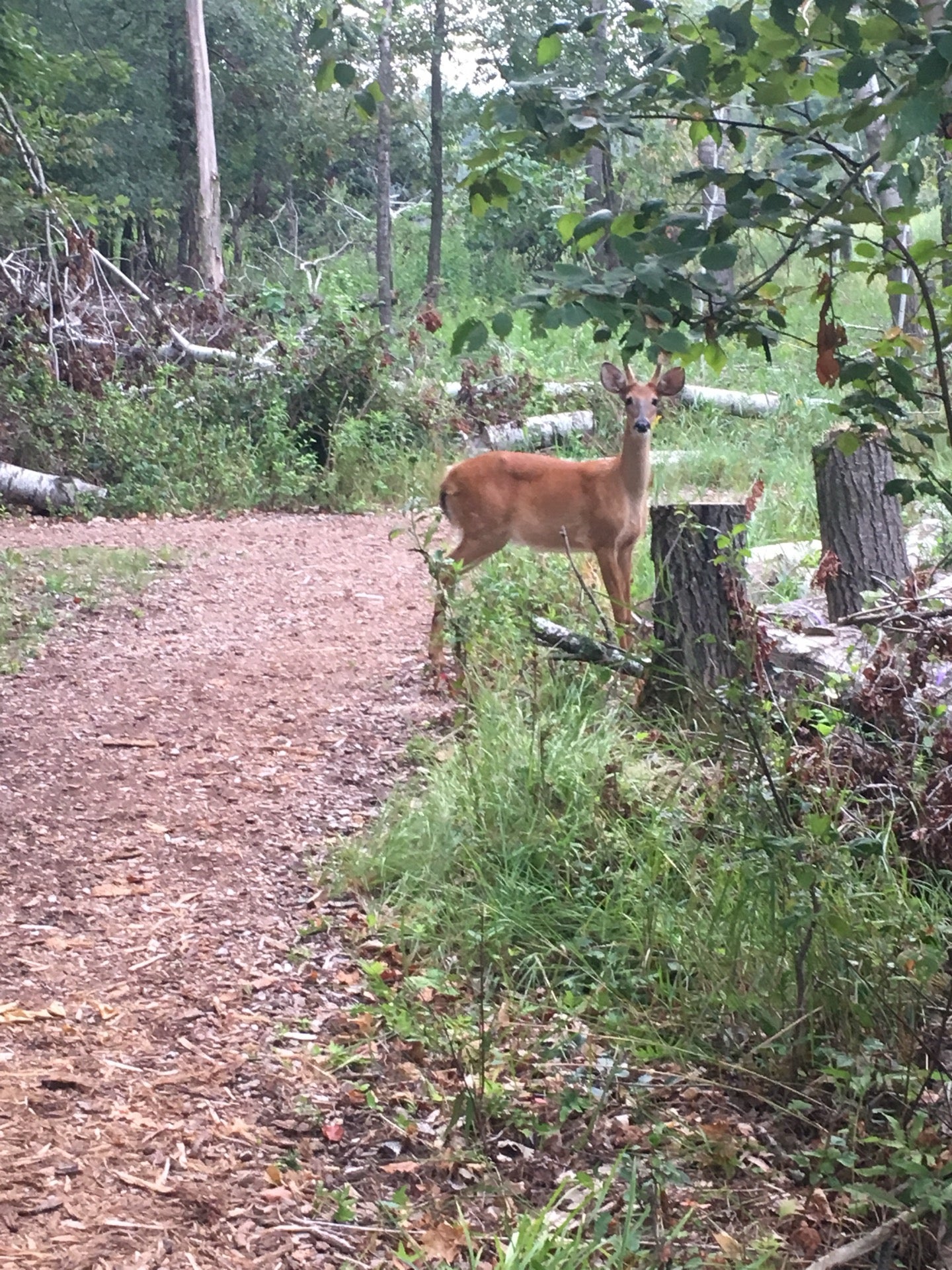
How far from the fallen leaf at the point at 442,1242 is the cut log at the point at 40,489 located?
924 cm

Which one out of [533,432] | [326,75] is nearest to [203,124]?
[533,432]

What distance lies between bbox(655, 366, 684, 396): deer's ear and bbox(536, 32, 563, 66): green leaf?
4.29 m

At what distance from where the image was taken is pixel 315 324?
42.2 ft

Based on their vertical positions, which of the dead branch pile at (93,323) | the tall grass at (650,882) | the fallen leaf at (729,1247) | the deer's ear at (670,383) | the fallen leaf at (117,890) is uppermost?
the dead branch pile at (93,323)

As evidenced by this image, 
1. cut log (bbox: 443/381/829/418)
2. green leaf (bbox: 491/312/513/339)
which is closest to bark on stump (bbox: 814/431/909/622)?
green leaf (bbox: 491/312/513/339)

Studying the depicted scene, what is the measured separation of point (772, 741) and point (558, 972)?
38.8 inches

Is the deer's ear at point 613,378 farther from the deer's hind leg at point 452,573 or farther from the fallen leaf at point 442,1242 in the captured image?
the fallen leaf at point 442,1242

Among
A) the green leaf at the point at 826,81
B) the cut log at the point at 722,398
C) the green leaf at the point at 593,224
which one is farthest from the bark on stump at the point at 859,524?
the cut log at the point at 722,398

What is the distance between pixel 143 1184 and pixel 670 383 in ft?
15.9

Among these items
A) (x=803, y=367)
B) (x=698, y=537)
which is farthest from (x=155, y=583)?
(x=803, y=367)

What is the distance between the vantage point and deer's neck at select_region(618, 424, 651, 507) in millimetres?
7180

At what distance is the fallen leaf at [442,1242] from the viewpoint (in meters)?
2.60

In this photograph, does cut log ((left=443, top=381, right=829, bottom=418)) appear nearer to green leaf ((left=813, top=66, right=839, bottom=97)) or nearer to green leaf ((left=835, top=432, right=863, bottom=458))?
green leaf ((left=835, top=432, right=863, bottom=458))

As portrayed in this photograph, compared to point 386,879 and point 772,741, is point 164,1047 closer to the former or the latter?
point 386,879
